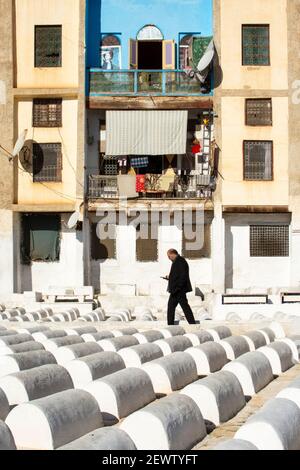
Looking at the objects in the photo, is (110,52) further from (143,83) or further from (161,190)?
(161,190)

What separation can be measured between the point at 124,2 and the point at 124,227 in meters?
7.92

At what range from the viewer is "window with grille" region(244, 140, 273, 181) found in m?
28.4

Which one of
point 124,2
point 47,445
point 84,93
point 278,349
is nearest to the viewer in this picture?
point 47,445

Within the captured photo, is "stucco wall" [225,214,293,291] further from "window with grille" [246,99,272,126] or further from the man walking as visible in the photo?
the man walking

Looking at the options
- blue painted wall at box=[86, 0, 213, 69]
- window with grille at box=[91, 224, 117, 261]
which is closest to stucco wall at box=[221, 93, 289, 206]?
blue painted wall at box=[86, 0, 213, 69]

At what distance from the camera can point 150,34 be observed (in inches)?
1193

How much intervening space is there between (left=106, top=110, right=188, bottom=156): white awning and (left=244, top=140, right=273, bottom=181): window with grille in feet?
6.98

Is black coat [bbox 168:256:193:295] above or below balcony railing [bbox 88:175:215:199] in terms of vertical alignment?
below

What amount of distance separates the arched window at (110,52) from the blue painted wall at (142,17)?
0.15m

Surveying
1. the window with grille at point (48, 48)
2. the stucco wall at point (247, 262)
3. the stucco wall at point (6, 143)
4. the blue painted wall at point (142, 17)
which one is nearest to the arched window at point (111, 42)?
the blue painted wall at point (142, 17)

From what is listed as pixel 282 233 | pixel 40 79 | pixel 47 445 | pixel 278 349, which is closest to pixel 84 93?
pixel 40 79

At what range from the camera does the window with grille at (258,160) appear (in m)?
28.4

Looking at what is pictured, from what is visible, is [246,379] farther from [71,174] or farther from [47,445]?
[71,174]

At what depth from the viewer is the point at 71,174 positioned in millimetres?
28797
